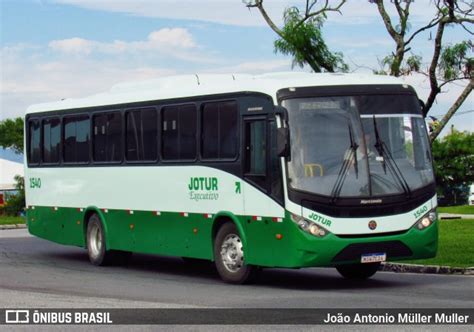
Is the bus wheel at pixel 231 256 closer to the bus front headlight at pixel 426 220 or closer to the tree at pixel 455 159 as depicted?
the bus front headlight at pixel 426 220

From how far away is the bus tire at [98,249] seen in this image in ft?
74.6

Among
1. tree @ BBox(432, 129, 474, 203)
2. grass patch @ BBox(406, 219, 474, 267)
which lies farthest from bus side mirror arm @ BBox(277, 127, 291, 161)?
→ tree @ BBox(432, 129, 474, 203)

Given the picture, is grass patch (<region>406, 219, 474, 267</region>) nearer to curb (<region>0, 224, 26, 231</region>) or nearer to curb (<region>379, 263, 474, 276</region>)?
curb (<region>379, 263, 474, 276</region>)

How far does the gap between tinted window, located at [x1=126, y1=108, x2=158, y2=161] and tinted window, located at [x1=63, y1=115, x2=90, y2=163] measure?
191 centimetres

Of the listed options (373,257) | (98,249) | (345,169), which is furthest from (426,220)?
(98,249)

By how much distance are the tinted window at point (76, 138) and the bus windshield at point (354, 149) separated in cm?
717

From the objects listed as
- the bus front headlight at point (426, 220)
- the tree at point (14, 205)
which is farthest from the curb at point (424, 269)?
the tree at point (14, 205)

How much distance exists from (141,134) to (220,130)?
288 centimetres

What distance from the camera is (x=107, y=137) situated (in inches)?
891

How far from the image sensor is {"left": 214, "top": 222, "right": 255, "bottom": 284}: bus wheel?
59.2 feet

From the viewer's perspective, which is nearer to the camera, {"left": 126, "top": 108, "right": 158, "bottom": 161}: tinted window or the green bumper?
the green bumper

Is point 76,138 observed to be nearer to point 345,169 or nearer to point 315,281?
point 315,281

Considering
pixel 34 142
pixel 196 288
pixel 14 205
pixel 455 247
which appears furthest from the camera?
pixel 14 205

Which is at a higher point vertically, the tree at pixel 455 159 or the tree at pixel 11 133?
the tree at pixel 11 133
